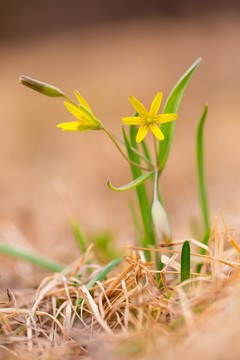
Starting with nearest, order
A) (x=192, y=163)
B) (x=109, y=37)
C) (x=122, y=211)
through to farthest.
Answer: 1. (x=122, y=211)
2. (x=192, y=163)
3. (x=109, y=37)

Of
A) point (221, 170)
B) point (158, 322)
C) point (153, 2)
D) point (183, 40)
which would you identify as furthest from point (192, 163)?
point (153, 2)

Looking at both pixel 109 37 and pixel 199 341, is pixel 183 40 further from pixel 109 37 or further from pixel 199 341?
pixel 199 341

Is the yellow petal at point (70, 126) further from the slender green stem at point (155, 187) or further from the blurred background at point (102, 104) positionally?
the blurred background at point (102, 104)

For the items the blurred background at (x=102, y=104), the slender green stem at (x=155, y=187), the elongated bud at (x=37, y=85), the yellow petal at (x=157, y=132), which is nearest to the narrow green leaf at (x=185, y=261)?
the slender green stem at (x=155, y=187)

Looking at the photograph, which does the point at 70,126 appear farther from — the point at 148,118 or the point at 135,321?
the point at 135,321

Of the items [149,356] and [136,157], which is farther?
[136,157]

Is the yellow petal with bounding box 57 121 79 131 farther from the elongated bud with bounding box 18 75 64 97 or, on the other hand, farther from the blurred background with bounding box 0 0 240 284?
the blurred background with bounding box 0 0 240 284

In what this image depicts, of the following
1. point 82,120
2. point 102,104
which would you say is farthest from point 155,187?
point 102,104
